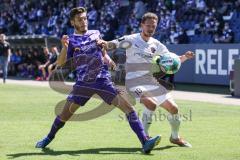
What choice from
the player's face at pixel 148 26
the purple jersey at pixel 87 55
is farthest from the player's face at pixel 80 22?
the player's face at pixel 148 26

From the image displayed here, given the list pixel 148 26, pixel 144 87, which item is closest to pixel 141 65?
pixel 144 87

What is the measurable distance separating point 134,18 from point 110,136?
20030 mm

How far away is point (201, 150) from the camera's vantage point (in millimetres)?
8953

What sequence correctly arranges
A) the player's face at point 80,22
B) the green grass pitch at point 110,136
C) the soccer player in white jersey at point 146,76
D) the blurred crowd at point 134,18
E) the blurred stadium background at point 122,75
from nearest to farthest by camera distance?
1. the green grass pitch at point 110,136
2. the player's face at point 80,22
3. the blurred stadium background at point 122,75
4. the soccer player in white jersey at point 146,76
5. the blurred crowd at point 134,18

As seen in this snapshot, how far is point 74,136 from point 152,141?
8.01 feet

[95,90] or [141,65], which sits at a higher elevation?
[141,65]

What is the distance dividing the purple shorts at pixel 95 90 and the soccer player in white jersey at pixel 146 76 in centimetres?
Answer: 66

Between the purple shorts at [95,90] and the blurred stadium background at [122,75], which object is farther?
the blurred stadium background at [122,75]

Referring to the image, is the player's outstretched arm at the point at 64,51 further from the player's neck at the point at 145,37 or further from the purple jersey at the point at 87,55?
the player's neck at the point at 145,37

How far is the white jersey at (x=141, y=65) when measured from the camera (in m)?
9.44

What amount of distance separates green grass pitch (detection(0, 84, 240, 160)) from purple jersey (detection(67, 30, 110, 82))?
A: 1.10m

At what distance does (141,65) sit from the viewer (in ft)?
31.6

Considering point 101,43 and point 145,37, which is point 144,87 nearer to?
point 145,37

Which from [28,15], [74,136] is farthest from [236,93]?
[28,15]
